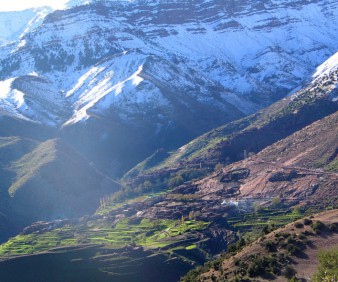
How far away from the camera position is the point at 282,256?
75.0 m

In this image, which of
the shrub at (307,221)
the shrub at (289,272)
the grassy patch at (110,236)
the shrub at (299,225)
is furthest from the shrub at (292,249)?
the grassy patch at (110,236)

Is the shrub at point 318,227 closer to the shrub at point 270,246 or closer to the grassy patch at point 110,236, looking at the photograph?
the shrub at point 270,246

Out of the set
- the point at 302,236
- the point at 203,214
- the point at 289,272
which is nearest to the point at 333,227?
the point at 302,236

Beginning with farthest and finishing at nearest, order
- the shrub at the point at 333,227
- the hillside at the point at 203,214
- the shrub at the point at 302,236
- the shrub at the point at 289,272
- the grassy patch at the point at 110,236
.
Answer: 1. the grassy patch at the point at 110,236
2. the hillside at the point at 203,214
3. the shrub at the point at 333,227
4. the shrub at the point at 302,236
5. the shrub at the point at 289,272

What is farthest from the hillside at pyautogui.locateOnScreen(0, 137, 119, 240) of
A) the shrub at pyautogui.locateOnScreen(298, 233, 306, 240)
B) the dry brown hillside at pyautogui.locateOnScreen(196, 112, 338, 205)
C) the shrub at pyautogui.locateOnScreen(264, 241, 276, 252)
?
the shrub at pyautogui.locateOnScreen(298, 233, 306, 240)

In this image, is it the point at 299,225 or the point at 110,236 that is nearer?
the point at 299,225

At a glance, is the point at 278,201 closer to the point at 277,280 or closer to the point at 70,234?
the point at 70,234

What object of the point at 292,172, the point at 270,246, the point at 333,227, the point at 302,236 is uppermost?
the point at 270,246

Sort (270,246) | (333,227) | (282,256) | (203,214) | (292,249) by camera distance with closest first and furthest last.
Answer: (282,256), (292,249), (270,246), (333,227), (203,214)

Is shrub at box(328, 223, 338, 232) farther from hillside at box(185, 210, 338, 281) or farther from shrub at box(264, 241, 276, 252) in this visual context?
shrub at box(264, 241, 276, 252)

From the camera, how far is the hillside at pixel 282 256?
237ft

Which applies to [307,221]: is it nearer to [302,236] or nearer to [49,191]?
[302,236]

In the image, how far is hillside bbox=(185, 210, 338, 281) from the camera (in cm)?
7238

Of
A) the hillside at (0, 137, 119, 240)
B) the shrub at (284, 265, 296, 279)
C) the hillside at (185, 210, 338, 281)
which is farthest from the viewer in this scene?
the hillside at (0, 137, 119, 240)
